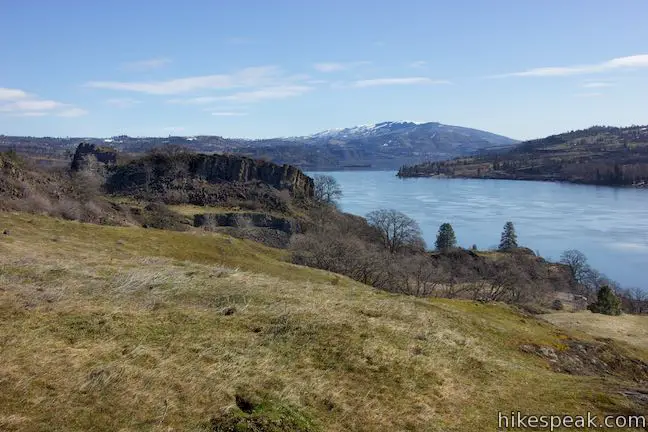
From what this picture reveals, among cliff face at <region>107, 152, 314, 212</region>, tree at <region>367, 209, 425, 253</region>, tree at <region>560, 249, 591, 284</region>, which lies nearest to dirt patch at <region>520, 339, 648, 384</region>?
tree at <region>367, 209, 425, 253</region>

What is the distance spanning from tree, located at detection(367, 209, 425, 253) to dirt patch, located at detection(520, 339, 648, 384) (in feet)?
209

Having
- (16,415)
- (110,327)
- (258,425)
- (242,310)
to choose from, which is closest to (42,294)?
(110,327)

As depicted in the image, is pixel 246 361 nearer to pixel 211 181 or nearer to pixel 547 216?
pixel 211 181

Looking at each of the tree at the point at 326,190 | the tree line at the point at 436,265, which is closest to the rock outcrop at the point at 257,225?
the tree line at the point at 436,265

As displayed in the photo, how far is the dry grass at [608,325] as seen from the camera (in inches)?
1151

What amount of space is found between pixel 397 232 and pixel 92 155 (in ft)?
243

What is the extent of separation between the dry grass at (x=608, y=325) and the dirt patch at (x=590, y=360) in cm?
1138

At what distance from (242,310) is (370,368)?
13.4ft

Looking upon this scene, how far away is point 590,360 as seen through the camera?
16.8 metres

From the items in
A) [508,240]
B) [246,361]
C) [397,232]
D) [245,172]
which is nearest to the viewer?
[246,361]

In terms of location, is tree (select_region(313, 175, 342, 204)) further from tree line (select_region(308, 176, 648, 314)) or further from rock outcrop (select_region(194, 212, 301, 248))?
rock outcrop (select_region(194, 212, 301, 248))

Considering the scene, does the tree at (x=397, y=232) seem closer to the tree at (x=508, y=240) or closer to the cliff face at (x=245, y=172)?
the tree at (x=508, y=240)

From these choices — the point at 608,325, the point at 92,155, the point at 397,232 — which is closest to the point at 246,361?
the point at 608,325

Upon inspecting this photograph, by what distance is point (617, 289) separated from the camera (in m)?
72.5
